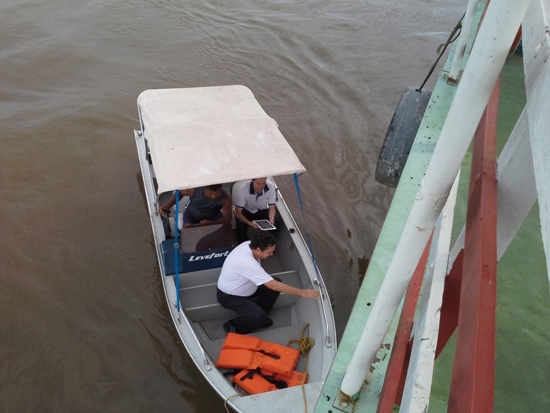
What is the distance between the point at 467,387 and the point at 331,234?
6289mm

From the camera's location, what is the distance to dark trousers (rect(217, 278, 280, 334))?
5.05 metres

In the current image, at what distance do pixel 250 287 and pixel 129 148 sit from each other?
4.73 meters

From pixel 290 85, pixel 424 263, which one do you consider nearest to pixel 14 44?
pixel 290 85

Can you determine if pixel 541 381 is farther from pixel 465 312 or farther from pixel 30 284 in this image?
pixel 30 284

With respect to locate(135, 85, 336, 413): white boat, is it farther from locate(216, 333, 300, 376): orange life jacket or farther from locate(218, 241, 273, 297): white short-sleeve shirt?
locate(218, 241, 273, 297): white short-sleeve shirt

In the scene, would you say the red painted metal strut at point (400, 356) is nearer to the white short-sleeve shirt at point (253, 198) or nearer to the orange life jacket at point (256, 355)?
the orange life jacket at point (256, 355)

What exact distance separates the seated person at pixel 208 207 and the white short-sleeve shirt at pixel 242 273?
0.86 meters

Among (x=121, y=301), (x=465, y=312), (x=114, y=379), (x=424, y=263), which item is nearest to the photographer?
(x=465, y=312)

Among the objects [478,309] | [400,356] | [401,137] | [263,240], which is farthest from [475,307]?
[401,137]

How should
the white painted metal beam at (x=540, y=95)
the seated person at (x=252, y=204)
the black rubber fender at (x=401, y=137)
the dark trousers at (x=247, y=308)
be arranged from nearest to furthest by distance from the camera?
the white painted metal beam at (x=540, y=95)
the dark trousers at (x=247, y=308)
the black rubber fender at (x=401, y=137)
the seated person at (x=252, y=204)

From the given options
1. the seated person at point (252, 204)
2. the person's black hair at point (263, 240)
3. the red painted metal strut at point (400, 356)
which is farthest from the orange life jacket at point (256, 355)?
the red painted metal strut at point (400, 356)

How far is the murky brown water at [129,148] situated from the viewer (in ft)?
18.3

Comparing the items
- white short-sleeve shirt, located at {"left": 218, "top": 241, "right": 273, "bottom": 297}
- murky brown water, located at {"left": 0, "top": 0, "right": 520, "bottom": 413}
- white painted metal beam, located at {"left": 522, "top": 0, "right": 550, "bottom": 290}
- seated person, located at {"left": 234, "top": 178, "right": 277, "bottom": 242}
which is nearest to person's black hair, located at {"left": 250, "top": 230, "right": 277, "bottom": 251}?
white short-sleeve shirt, located at {"left": 218, "top": 241, "right": 273, "bottom": 297}

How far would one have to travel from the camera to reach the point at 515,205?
1.77m
